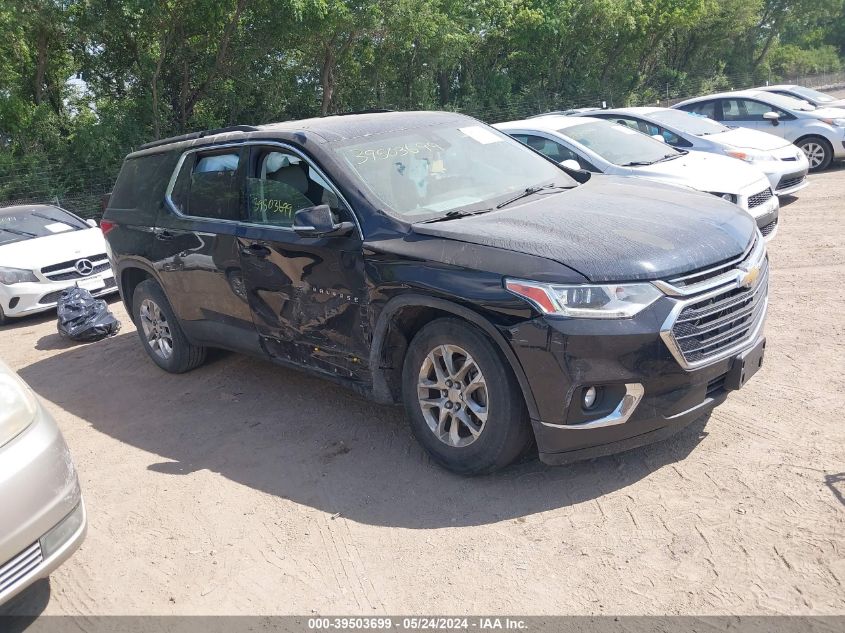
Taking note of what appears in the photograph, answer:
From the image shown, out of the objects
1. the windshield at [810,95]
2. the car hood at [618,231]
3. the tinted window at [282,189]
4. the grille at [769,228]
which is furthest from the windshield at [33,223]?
the windshield at [810,95]

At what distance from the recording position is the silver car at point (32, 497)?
312 cm

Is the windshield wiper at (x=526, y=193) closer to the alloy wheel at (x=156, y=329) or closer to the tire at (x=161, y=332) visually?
the tire at (x=161, y=332)

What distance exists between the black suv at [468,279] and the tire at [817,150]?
1009cm

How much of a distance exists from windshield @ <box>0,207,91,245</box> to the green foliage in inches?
234

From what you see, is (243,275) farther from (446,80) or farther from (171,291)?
(446,80)

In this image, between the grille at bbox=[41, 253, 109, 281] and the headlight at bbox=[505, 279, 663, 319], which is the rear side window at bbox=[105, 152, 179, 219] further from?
the headlight at bbox=[505, 279, 663, 319]

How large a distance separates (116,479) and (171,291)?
1.73 metres

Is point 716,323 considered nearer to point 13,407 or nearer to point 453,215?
point 453,215

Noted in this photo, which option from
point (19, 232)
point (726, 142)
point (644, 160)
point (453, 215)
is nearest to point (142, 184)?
point (453, 215)

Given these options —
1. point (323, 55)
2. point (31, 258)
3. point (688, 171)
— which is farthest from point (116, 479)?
point (323, 55)

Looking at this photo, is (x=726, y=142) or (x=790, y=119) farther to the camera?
(x=790, y=119)

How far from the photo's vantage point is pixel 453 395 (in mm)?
4062

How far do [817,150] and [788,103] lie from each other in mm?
1089

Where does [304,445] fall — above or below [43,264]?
below
